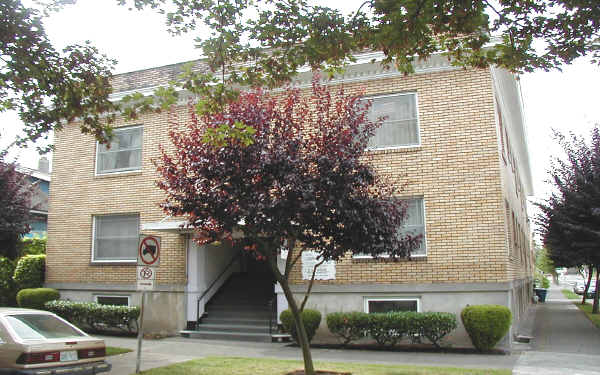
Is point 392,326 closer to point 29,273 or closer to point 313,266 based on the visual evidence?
point 313,266

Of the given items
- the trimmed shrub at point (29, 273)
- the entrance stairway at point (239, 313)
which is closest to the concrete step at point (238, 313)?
the entrance stairway at point (239, 313)

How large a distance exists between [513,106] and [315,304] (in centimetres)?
1177

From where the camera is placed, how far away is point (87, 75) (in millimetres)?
9977

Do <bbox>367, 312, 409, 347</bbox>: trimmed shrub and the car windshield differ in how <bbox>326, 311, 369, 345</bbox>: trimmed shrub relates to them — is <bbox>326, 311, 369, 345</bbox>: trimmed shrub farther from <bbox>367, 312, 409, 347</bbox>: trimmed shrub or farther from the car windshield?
the car windshield

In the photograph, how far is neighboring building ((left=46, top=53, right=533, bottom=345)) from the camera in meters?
12.9

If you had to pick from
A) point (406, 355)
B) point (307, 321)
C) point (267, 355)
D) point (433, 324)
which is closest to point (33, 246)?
point (307, 321)

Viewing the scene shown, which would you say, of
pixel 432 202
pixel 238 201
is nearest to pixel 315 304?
pixel 432 202

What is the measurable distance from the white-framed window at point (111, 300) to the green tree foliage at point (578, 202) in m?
13.7

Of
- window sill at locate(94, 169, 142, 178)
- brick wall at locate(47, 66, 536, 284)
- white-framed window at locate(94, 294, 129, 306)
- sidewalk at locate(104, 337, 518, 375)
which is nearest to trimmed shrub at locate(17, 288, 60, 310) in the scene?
white-framed window at locate(94, 294, 129, 306)

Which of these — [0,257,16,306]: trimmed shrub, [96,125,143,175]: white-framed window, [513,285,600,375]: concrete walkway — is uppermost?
[96,125,143,175]: white-framed window

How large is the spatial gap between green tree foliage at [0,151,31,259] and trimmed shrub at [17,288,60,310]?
65.3 inches

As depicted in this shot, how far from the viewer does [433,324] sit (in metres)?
12.0

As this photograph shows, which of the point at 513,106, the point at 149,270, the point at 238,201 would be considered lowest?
the point at 149,270

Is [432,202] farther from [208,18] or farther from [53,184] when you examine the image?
[53,184]
